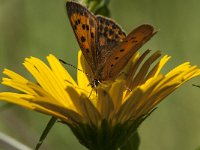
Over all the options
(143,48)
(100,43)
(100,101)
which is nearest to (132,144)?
(100,101)

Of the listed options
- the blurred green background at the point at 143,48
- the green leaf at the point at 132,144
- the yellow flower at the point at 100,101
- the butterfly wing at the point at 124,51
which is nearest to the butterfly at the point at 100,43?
the butterfly wing at the point at 124,51

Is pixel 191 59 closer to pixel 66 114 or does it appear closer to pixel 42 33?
pixel 42 33

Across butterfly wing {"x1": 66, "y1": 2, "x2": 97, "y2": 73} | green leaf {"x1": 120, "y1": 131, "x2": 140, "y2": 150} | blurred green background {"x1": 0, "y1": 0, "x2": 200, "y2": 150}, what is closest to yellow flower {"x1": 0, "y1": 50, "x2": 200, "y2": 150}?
green leaf {"x1": 120, "y1": 131, "x2": 140, "y2": 150}

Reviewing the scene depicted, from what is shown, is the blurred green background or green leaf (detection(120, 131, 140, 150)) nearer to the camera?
green leaf (detection(120, 131, 140, 150))

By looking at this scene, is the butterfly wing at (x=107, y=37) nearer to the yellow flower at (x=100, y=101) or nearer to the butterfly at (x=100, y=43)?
the butterfly at (x=100, y=43)

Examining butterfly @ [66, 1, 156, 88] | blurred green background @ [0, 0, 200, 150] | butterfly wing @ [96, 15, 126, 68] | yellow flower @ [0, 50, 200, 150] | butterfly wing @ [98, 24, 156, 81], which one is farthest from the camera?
blurred green background @ [0, 0, 200, 150]

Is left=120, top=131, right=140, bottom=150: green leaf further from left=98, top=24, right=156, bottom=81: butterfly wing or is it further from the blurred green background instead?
the blurred green background
